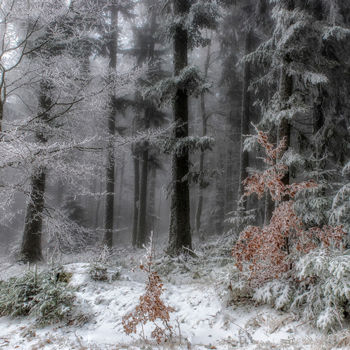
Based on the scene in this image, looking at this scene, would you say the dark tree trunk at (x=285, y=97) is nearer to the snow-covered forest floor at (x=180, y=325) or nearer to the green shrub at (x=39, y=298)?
the snow-covered forest floor at (x=180, y=325)

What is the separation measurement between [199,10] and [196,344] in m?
8.79

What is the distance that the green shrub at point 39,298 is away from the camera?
514cm

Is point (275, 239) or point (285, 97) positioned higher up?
point (285, 97)

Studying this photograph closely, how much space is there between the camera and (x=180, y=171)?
897 cm

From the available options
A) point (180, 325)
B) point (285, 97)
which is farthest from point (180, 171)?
point (180, 325)

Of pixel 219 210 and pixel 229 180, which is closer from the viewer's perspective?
pixel 219 210

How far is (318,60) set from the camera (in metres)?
8.00

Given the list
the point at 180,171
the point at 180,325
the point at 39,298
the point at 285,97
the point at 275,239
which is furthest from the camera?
the point at 180,171

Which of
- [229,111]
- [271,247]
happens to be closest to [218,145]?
[229,111]

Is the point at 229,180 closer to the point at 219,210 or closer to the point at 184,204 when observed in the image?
the point at 219,210

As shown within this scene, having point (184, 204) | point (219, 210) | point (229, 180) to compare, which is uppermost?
point (229, 180)

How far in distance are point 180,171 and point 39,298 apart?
5258 mm

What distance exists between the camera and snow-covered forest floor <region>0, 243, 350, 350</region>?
3877mm

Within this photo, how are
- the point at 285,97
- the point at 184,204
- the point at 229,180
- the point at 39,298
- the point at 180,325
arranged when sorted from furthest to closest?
the point at 229,180 < the point at 184,204 < the point at 285,97 < the point at 39,298 < the point at 180,325
